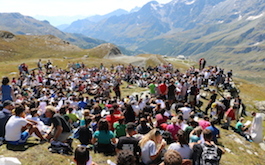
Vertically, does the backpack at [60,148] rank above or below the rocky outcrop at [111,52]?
below

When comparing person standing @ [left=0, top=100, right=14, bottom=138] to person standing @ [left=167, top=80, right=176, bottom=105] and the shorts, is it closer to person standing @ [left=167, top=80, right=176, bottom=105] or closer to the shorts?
the shorts

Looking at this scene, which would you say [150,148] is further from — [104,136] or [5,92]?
[5,92]

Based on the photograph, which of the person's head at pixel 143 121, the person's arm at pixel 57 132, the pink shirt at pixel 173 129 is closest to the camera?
the person's arm at pixel 57 132

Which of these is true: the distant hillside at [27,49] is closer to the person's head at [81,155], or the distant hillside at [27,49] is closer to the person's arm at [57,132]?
the person's arm at [57,132]

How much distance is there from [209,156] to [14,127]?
8.05 meters

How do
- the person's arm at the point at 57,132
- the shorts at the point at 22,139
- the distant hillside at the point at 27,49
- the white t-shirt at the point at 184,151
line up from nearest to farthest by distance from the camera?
the white t-shirt at the point at 184,151
the shorts at the point at 22,139
the person's arm at the point at 57,132
the distant hillside at the point at 27,49

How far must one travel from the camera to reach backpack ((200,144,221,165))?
21.2ft

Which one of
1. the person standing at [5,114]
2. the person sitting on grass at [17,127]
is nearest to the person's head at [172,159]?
the person sitting on grass at [17,127]

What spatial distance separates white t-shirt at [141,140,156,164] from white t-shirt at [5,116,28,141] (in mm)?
5379

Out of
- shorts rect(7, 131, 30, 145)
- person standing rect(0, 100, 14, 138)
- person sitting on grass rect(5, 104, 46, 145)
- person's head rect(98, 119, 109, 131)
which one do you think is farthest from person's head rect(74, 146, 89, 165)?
person standing rect(0, 100, 14, 138)

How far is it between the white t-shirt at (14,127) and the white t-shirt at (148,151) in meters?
5.38

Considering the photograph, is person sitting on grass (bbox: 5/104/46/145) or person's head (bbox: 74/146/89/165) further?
person sitting on grass (bbox: 5/104/46/145)

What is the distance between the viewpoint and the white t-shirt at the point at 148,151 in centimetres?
744

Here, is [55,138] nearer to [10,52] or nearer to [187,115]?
[187,115]
